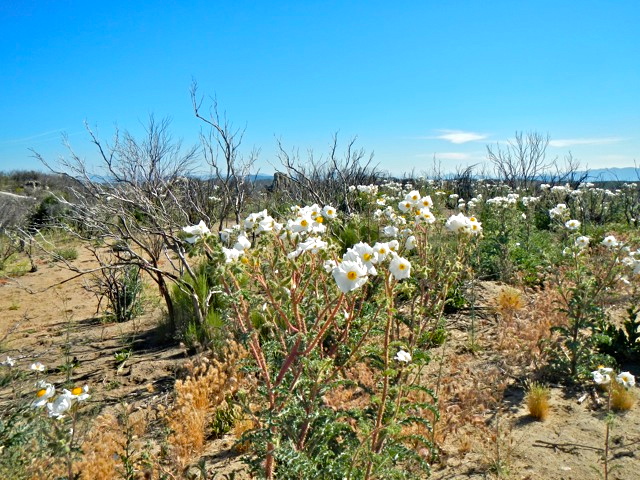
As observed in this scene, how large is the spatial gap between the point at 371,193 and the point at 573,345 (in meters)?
3.19

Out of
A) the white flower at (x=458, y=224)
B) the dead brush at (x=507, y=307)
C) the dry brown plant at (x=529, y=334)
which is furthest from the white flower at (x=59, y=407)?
the dead brush at (x=507, y=307)

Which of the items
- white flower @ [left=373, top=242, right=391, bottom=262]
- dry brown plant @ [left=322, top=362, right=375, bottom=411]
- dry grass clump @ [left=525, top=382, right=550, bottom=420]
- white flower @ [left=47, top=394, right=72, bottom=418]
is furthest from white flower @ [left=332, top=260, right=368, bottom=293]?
dry grass clump @ [left=525, top=382, right=550, bottom=420]

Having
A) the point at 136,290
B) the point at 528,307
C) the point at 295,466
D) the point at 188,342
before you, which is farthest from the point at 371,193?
the point at 295,466

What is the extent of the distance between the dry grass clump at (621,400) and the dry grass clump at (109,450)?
11.3 ft

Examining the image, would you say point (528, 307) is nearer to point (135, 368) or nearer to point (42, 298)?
point (135, 368)

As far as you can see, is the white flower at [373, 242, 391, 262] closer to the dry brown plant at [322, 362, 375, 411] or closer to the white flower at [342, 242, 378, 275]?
the white flower at [342, 242, 378, 275]

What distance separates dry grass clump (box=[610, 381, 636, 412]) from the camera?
140 inches

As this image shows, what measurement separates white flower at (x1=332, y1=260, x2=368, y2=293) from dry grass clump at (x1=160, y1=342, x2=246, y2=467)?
4.79ft

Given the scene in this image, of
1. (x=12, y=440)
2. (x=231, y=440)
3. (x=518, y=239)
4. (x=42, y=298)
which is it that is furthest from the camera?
(x=42, y=298)

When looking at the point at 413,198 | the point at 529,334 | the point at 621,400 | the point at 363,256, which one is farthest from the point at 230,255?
the point at 529,334

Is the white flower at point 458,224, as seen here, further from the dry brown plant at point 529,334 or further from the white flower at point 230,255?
the white flower at point 230,255

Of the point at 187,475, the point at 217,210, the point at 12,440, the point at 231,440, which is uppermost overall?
the point at 217,210

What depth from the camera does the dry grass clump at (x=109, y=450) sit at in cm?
290

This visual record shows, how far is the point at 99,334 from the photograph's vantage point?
6699mm
